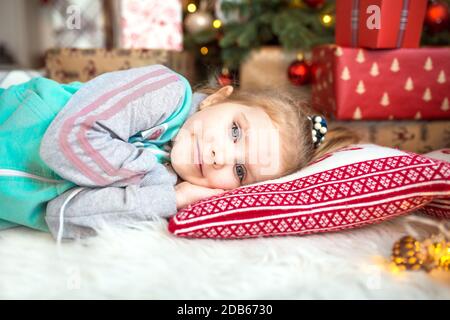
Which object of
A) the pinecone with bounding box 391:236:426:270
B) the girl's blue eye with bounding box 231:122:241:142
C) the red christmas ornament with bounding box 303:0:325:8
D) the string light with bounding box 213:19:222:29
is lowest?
the pinecone with bounding box 391:236:426:270

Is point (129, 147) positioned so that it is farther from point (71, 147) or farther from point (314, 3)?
point (314, 3)

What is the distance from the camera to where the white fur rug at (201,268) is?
0.64m

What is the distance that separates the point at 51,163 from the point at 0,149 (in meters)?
0.15

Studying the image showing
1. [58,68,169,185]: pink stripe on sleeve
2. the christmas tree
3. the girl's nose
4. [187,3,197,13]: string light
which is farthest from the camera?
[187,3,197,13]: string light

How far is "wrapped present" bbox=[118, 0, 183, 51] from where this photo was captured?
7.38 ft

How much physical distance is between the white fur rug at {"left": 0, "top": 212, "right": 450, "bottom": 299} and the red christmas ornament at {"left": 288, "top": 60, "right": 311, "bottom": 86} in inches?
46.9

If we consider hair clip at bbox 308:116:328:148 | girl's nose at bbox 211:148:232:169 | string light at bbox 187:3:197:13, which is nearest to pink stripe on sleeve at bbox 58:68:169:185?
girl's nose at bbox 211:148:232:169

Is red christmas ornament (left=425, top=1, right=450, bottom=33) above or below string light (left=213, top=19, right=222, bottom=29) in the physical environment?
above

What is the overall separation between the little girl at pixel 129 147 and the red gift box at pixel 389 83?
45cm

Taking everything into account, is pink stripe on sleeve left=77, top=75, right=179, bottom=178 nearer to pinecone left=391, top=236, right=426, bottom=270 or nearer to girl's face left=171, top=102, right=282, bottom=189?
girl's face left=171, top=102, right=282, bottom=189

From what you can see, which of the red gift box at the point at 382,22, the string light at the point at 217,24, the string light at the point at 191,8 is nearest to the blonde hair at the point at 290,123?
the red gift box at the point at 382,22

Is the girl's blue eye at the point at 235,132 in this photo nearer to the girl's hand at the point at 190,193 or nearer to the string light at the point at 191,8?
the girl's hand at the point at 190,193
